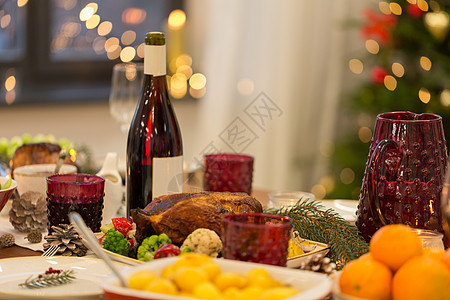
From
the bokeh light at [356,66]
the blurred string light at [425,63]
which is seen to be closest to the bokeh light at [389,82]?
the blurred string light at [425,63]

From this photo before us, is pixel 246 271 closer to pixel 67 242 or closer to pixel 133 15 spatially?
pixel 67 242

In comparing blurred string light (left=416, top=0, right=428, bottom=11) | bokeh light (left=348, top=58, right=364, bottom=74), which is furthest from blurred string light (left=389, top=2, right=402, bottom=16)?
bokeh light (left=348, top=58, right=364, bottom=74)

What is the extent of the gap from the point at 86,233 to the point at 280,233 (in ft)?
0.68

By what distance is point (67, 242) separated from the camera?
2.93 ft

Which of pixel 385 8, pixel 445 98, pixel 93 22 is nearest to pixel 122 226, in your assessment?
pixel 445 98

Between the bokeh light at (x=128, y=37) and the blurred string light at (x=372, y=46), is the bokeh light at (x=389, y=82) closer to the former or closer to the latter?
the blurred string light at (x=372, y=46)

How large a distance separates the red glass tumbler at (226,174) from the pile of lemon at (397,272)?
0.53 metres

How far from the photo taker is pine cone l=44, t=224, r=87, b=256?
889 mm

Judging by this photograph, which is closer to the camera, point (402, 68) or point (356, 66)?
point (402, 68)

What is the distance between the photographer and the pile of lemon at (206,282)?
0.60 meters

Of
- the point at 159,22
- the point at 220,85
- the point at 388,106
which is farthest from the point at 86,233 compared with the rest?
the point at 159,22

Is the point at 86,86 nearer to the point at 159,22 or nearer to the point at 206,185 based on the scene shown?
the point at 159,22

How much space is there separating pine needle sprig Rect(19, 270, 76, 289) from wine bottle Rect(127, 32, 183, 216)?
0.28m

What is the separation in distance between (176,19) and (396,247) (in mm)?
2576
